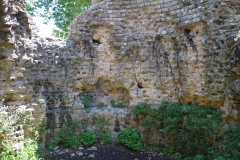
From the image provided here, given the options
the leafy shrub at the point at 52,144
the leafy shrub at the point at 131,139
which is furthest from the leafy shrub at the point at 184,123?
the leafy shrub at the point at 52,144

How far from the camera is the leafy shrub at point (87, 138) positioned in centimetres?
651

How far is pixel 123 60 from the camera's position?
24.1 feet

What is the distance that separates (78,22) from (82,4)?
7.21 meters

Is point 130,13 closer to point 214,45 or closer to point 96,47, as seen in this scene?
point 96,47

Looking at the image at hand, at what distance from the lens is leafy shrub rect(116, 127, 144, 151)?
258 inches

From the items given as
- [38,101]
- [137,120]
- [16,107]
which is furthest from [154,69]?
[16,107]

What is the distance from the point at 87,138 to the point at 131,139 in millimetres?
1337

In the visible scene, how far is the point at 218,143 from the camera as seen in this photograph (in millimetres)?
5332

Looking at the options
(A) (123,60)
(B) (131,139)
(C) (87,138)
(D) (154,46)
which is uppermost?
(D) (154,46)

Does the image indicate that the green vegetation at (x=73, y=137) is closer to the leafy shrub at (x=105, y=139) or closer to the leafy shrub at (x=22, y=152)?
the leafy shrub at (x=105, y=139)

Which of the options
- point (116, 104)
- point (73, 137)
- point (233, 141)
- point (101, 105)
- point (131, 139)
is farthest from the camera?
point (116, 104)

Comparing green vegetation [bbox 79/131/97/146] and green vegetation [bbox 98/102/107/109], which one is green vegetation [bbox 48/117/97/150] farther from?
green vegetation [bbox 98/102/107/109]

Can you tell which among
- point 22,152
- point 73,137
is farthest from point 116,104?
point 22,152

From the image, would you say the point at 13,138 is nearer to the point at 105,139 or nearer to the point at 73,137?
the point at 73,137
